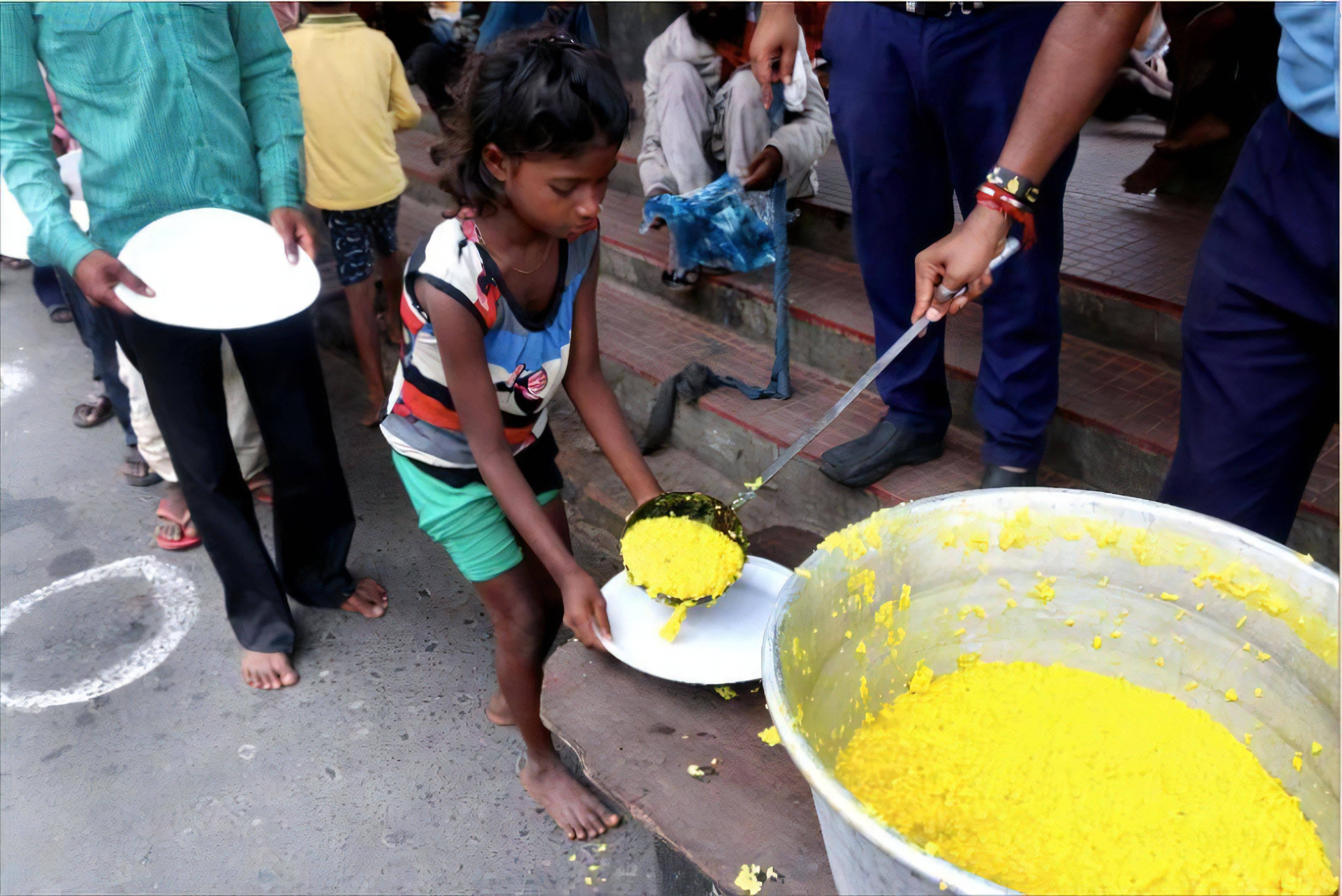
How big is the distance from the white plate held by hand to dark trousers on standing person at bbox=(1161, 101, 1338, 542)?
6.73 ft

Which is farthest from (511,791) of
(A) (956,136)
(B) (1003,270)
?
(A) (956,136)

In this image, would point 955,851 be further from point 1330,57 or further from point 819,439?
point 819,439

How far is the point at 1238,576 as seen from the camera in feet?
3.85

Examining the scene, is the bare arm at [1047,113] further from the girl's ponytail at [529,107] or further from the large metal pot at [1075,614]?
the girl's ponytail at [529,107]

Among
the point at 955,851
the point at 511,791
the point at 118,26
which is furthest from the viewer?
the point at 511,791

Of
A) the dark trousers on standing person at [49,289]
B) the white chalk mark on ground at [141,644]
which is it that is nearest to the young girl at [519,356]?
the white chalk mark on ground at [141,644]

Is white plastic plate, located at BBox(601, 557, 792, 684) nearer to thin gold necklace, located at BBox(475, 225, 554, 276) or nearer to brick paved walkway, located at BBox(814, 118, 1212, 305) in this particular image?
thin gold necklace, located at BBox(475, 225, 554, 276)

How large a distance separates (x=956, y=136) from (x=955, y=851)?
5.68ft

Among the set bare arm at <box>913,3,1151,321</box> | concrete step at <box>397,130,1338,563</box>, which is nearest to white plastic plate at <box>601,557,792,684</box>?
concrete step at <box>397,130,1338,563</box>

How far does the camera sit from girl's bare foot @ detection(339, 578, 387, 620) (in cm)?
305

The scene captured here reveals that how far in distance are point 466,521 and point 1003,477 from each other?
1377 mm

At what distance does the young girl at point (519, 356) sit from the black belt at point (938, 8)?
834 millimetres

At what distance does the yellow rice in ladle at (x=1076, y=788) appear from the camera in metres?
1.08

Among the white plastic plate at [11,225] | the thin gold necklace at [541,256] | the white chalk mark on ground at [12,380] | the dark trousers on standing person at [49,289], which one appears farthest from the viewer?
the dark trousers on standing person at [49,289]
